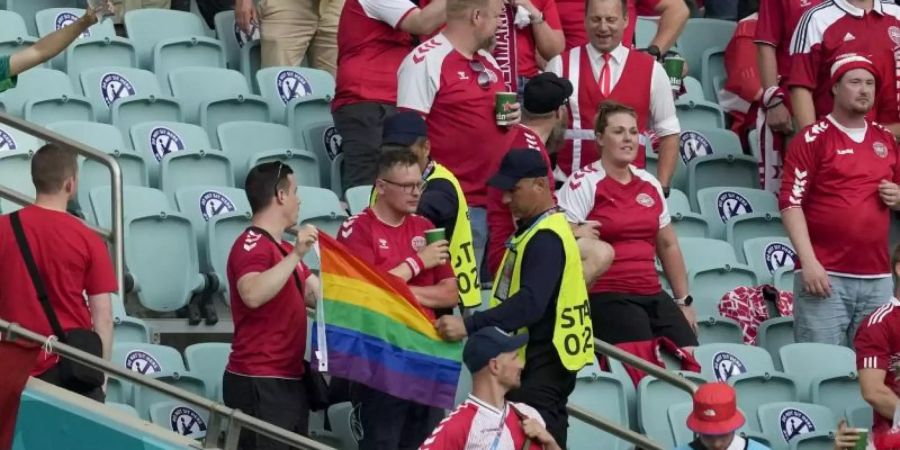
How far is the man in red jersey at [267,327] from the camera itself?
910 centimetres

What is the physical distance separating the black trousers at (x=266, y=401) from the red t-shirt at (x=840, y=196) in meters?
3.24

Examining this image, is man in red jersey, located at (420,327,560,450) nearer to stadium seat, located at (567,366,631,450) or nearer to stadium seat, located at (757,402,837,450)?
stadium seat, located at (567,366,631,450)

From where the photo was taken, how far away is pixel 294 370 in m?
9.20

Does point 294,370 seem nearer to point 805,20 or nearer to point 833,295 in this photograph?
point 833,295

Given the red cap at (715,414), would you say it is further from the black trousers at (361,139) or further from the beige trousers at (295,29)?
the beige trousers at (295,29)

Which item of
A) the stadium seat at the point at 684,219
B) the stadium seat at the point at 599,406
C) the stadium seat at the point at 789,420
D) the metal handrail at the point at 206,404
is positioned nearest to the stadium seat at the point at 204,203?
the stadium seat at the point at 599,406

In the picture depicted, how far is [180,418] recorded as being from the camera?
31.4 feet

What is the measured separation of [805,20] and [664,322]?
2.61 metres

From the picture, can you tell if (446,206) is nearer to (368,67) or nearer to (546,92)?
(546,92)

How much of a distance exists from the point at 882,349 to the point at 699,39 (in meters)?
4.37

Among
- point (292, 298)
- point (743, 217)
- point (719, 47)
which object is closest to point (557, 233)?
point (292, 298)

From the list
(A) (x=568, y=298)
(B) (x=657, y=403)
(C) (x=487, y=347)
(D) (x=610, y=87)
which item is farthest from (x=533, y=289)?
(D) (x=610, y=87)

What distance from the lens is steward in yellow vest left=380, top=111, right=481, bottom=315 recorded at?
9.66 metres

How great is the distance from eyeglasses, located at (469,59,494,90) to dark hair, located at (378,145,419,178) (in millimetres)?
1528
